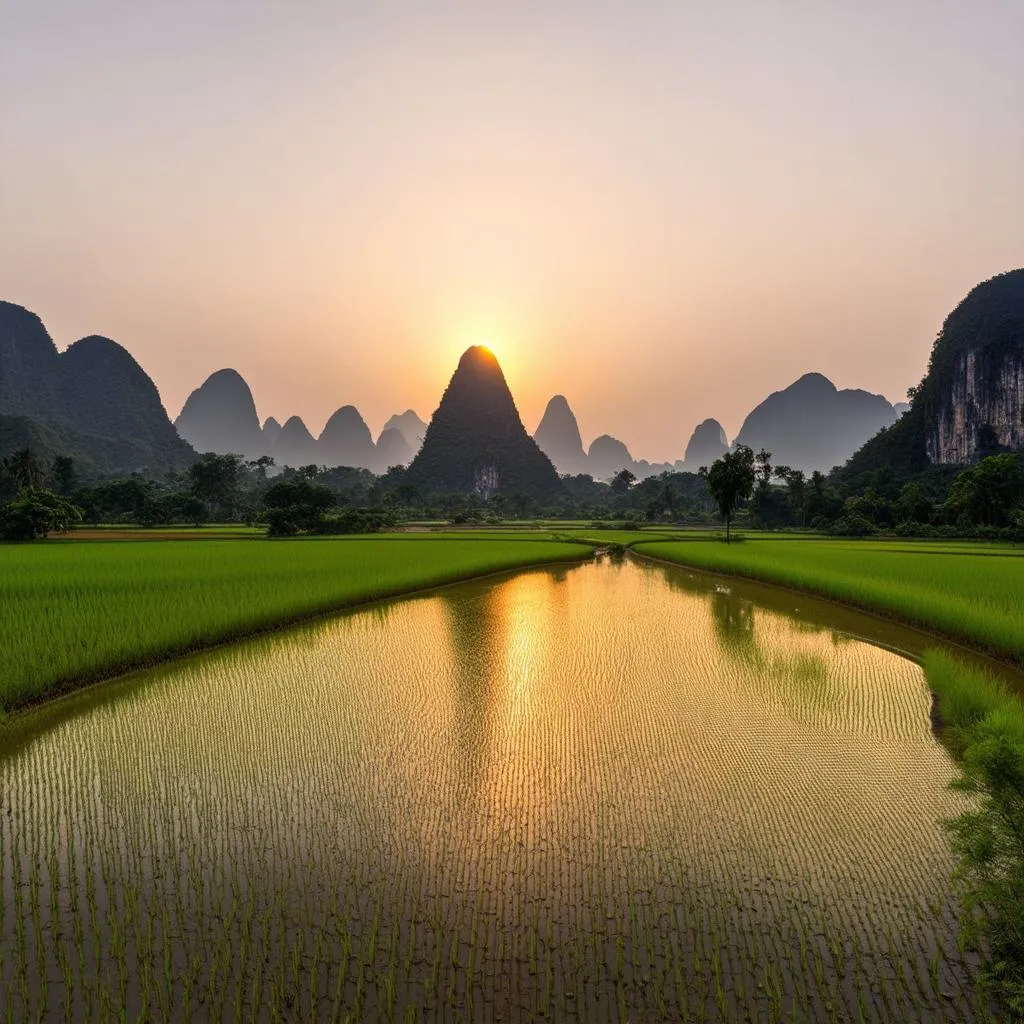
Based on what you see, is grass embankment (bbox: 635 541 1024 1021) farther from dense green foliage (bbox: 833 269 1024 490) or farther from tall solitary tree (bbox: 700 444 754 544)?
dense green foliage (bbox: 833 269 1024 490)

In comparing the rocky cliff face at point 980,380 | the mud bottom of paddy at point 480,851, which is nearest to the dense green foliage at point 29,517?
the mud bottom of paddy at point 480,851

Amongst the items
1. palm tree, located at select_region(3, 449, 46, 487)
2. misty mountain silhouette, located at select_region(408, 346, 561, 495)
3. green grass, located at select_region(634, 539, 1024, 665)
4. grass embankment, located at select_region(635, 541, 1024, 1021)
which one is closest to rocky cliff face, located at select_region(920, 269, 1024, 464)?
misty mountain silhouette, located at select_region(408, 346, 561, 495)

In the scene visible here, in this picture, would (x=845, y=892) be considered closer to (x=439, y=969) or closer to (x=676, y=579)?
(x=439, y=969)

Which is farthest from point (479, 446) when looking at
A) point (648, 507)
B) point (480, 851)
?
point (480, 851)

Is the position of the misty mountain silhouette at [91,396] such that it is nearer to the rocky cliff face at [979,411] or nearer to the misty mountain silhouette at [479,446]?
the misty mountain silhouette at [479,446]

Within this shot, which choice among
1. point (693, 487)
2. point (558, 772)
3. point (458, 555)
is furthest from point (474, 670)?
point (693, 487)

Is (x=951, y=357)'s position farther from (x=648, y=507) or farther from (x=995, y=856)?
(x=995, y=856)

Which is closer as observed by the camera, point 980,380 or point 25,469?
point 25,469
